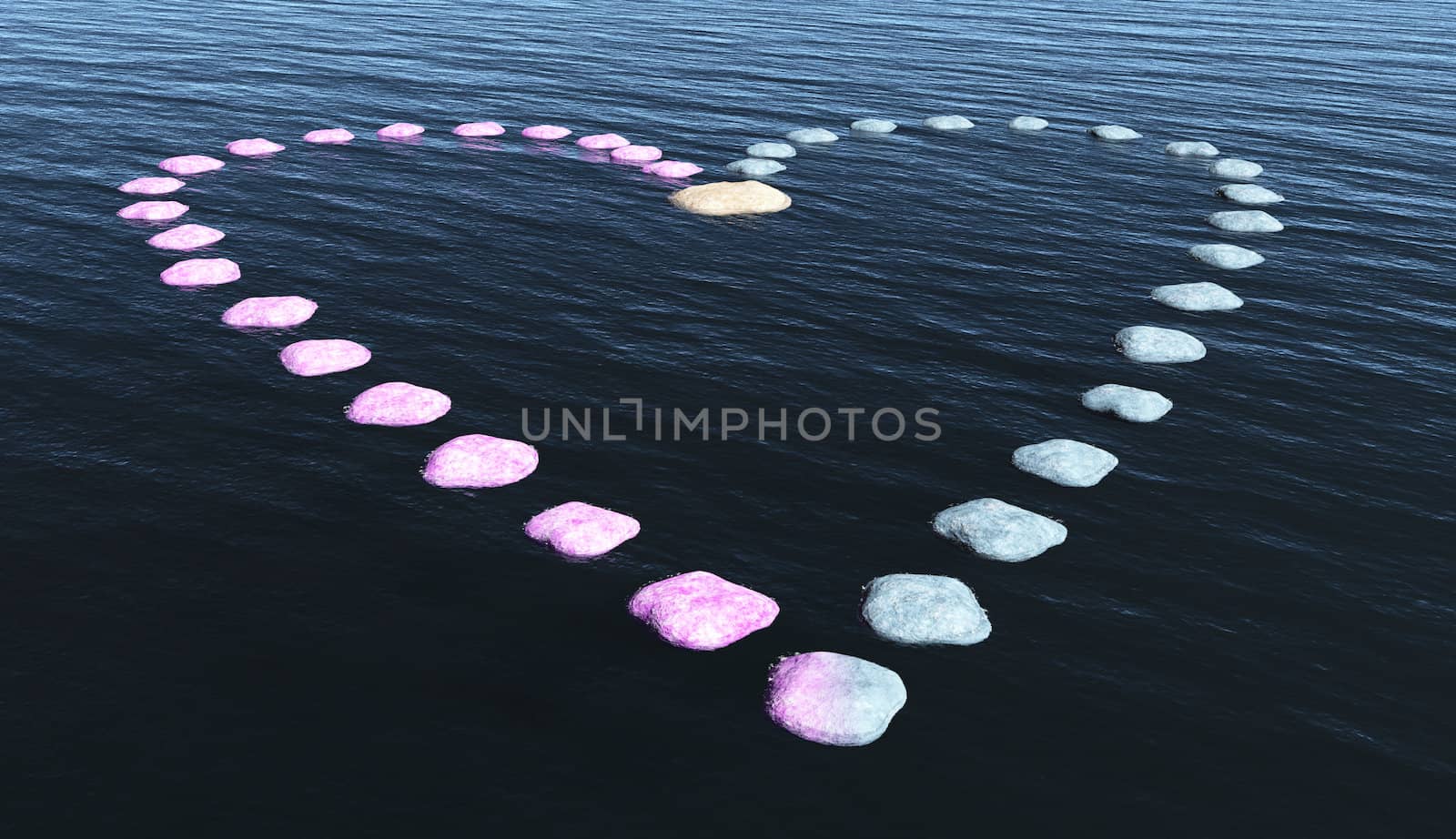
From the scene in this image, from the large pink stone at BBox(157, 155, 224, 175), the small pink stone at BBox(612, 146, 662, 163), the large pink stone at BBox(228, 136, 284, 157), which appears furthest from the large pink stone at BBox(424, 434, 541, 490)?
the large pink stone at BBox(228, 136, 284, 157)

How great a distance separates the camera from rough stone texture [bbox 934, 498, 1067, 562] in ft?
73.0

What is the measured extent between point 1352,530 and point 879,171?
27752 millimetres

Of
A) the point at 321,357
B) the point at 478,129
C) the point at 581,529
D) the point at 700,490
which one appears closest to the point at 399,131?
the point at 478,129

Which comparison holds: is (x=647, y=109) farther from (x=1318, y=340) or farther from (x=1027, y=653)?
(x=1027, y=653)

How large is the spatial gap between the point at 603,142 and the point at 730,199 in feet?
A: 31.6

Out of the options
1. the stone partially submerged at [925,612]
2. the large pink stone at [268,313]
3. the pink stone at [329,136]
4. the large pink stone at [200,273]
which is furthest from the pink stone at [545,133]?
the stone partially submerged at [925,612]

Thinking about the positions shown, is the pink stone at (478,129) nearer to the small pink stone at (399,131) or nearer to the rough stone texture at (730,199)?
the small pink stone at (399,131)

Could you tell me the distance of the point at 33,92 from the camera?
2064 inches

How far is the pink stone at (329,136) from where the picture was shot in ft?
156

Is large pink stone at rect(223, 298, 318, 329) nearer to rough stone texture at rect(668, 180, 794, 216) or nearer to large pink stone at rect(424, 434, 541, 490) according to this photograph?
large pink stone at rect(424, 434, 541, 490)

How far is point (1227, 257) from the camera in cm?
3828

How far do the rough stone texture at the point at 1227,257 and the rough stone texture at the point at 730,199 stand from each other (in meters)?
14.9

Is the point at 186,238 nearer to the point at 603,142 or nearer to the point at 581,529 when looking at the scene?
the point at 603,142

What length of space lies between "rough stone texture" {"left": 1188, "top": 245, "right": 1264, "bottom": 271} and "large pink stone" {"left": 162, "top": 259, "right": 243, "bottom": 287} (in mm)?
31561
